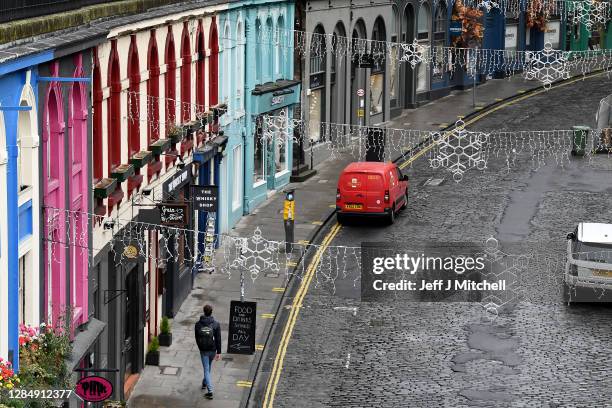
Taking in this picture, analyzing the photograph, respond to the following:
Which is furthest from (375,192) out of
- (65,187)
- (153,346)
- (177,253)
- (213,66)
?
(65,187)

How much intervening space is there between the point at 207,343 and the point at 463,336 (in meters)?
6.90

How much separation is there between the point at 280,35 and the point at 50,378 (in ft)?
100

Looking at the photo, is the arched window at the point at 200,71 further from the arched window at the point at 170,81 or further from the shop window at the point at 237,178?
the shop window at the point at 237,178

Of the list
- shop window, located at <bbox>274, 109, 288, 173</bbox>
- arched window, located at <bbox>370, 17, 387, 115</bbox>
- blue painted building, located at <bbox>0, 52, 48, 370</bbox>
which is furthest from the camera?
arched window, located at <bbox>370, 17, 387, 115</bbox>

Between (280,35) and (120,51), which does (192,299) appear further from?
(280,35)

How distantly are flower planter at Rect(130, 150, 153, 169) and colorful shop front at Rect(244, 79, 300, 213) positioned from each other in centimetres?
1490

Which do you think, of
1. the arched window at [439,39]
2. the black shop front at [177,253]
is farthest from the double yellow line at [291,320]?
the arched window at [439,39]

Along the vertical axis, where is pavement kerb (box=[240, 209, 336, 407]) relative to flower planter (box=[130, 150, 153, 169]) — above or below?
below

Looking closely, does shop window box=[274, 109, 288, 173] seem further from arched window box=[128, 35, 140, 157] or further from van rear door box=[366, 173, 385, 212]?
arched window box=[128, 35, 140, 157]

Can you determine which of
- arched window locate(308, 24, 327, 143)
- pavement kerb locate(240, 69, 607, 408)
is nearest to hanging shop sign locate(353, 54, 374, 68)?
arched window locate(308, 24, 327, 143)

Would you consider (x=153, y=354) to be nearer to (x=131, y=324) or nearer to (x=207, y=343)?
(x=131, y=324)

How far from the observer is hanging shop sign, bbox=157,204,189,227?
31.7 m

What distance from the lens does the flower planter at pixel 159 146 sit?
33625 millimetres

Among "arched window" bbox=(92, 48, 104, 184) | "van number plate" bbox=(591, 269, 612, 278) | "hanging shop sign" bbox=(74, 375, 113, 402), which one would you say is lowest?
"van number plate" bbox=(591, 269, 612, 278)
